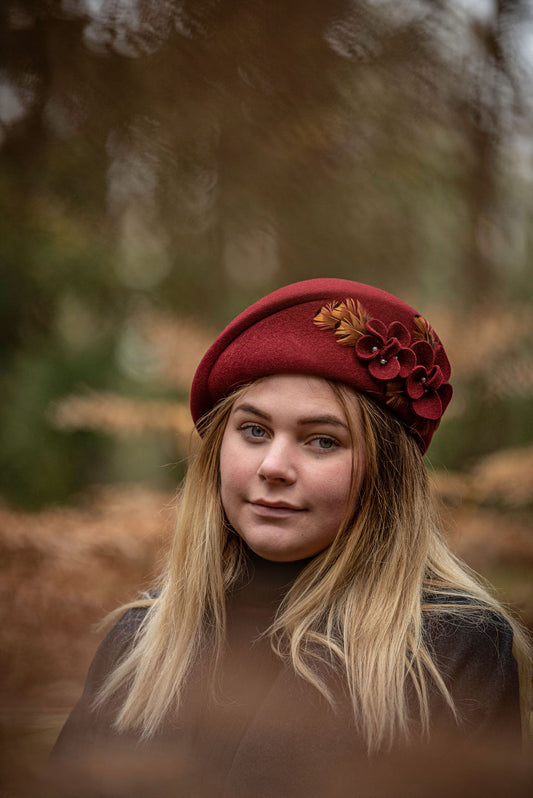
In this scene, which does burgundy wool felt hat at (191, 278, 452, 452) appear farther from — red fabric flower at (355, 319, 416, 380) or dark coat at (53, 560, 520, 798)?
dark coat at (53, 560, 520, 798)

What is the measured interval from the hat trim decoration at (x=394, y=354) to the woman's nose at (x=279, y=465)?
0.30ft

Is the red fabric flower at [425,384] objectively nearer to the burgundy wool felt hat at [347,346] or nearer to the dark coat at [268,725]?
the burgundy wool felt hat at [347,346]

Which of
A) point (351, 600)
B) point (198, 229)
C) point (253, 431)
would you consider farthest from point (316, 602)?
point (198, 229)

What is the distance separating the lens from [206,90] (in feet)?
1.94

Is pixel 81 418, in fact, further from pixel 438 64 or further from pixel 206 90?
pixel 438 64

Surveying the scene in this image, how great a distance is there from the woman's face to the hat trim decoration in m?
0.04

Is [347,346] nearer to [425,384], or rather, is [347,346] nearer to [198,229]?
[425,384]

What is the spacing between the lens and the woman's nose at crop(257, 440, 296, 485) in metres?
0.49

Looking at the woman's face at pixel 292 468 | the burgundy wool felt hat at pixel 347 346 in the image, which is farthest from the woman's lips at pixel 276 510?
the burgundy wool felt hat at pixel 347 346

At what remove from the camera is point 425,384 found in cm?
53

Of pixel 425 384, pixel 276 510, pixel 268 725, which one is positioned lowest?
pixel 268 725

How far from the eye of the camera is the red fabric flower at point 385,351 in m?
0.51

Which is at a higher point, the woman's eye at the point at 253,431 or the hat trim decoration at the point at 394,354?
the hat trim decoration at the point at 394,354

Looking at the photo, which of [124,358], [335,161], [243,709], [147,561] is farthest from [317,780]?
[335,161]
